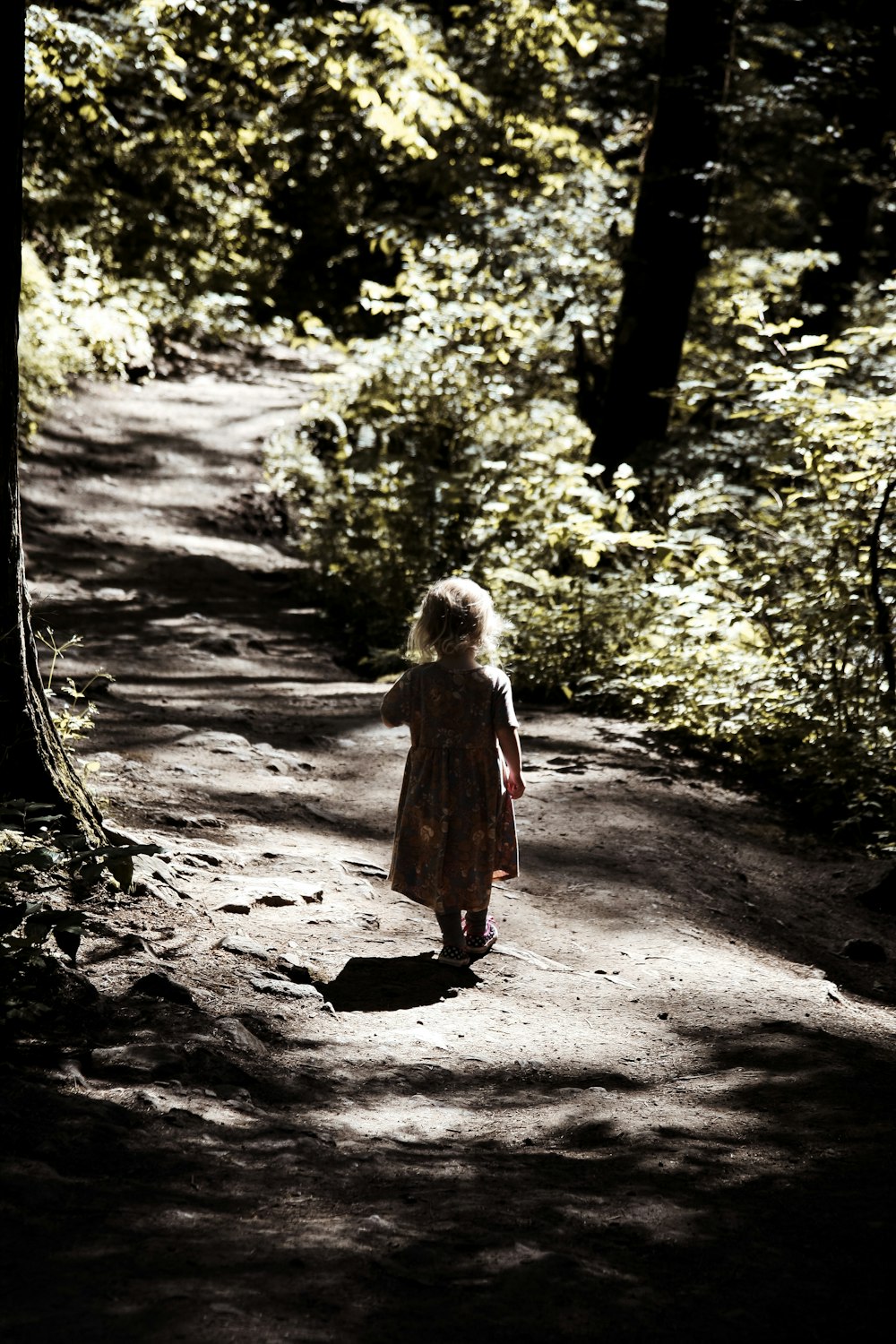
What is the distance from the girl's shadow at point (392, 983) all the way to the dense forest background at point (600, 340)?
3165 mm

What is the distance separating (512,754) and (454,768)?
0.24 m

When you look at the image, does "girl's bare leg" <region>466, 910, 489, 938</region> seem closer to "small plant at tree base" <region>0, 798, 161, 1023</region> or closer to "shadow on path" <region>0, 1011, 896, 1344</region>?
"shadow on path" <region>0, 1011, 896, 1344</region>

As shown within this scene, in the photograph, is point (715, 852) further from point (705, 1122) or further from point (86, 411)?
point (86, 411)

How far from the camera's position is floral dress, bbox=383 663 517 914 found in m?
4.69

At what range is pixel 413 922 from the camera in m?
5.18

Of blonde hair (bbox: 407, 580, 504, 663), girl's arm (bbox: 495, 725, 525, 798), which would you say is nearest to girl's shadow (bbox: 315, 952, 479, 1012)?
girl's arm (bbox: 495, 725, 525, 798)

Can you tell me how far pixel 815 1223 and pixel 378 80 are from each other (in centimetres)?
1065

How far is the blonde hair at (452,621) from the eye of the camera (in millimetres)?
4633

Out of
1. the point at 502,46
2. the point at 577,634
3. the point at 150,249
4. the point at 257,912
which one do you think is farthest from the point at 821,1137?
the point at 150,249

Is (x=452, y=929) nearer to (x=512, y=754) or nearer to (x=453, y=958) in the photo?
(x=453, y=958)

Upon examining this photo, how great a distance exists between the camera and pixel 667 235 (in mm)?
11094

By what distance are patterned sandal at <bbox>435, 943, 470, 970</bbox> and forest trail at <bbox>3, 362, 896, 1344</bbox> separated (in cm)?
7

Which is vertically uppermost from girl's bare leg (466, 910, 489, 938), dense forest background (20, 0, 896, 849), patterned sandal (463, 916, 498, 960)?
dense forest background (20, 0, 896, 849)

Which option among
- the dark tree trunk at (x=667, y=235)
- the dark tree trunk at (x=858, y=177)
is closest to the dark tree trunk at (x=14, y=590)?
the dark tree trunk at (x=667, y=235)
